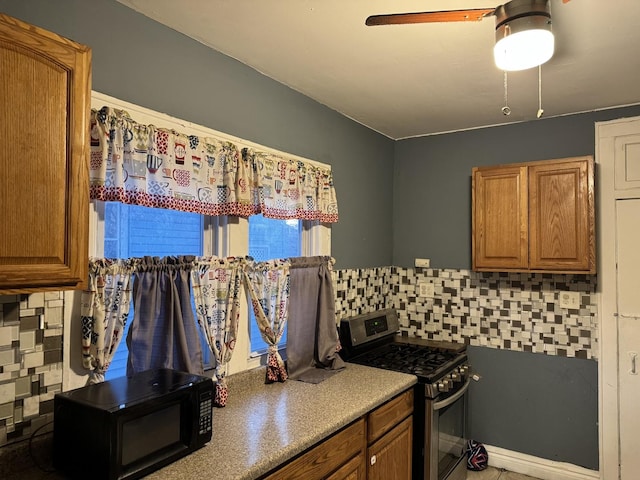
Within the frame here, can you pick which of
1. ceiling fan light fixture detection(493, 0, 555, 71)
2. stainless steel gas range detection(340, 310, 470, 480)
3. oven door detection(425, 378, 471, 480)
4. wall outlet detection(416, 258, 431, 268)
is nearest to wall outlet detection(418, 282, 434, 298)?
wall outlet detection(416, 258, 431, 268)

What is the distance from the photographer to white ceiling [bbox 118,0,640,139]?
172cm

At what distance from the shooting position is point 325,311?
2621mm

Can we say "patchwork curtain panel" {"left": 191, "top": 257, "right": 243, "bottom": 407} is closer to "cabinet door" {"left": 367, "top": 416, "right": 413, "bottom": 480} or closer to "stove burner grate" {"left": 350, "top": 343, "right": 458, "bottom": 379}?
"cabinet door" {"left": 367, "top": 416, "right": 413, "bottom": 480}

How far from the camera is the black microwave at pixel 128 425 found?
4.15 feet

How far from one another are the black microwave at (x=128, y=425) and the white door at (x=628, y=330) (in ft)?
8.69

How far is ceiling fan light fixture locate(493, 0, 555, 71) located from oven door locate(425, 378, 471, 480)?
5.94ft

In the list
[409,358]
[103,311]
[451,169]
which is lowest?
[409,358]

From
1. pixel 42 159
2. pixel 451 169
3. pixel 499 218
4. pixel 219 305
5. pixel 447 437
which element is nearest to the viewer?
pixel 42 159

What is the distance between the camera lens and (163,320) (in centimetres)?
180

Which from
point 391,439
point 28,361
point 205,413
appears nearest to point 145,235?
point 28,361

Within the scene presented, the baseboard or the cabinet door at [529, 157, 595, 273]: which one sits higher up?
the cabinet door at [529, 157, 595, 273]

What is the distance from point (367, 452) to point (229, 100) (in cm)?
183

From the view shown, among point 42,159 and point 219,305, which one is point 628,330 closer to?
point 219,305

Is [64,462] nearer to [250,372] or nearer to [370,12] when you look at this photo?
[250,372]
